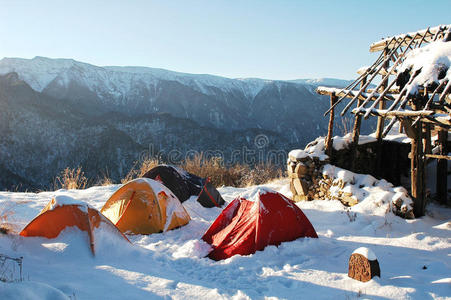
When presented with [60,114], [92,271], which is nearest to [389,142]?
[92,271]

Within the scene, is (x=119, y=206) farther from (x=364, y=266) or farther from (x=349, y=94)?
(x=349, y=94)

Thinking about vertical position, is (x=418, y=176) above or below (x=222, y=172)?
above

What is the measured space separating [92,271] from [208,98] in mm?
67266

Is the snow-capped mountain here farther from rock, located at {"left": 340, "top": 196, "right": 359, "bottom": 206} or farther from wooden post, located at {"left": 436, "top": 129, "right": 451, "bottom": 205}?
wooden post, located at {"left": 436, "top": 129, "right": 451, "bottom": 205}

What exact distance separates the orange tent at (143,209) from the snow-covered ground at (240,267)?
0.24 m

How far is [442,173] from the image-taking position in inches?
276

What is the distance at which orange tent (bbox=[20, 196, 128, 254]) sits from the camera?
4078mm

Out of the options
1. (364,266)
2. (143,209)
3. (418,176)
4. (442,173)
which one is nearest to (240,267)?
(364,266)

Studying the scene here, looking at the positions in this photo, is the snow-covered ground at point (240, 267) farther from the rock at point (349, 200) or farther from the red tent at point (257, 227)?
the rock at point (349, 200)

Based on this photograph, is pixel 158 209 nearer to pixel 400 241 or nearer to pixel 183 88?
pixel 400 241

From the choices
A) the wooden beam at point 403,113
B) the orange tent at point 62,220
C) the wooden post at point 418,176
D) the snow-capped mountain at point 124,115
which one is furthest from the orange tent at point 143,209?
the snow-capped mountain at point 124,115

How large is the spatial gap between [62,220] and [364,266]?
3.82 metres

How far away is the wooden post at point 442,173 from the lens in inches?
272

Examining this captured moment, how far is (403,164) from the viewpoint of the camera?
8602mm
